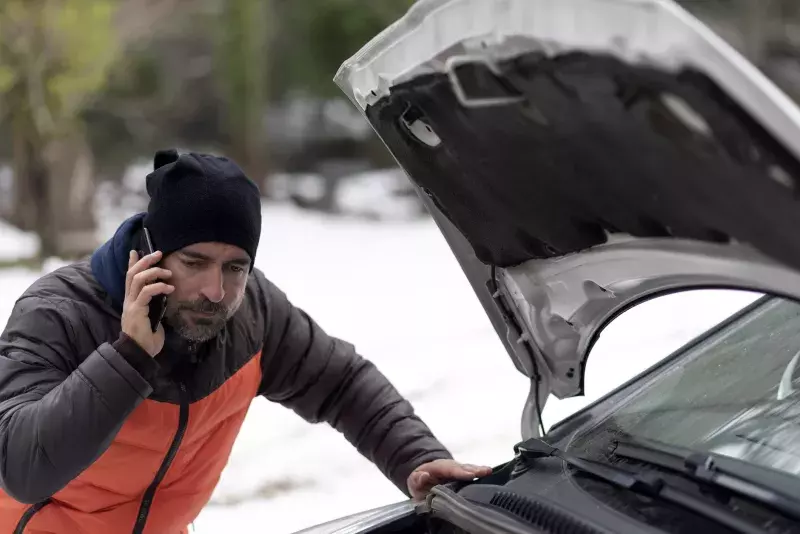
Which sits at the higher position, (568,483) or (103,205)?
(103,205)

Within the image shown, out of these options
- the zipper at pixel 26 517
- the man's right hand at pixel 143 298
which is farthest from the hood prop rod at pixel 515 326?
the zipper at pixel 26 517

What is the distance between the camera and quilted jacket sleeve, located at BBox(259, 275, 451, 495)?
82.2 inches

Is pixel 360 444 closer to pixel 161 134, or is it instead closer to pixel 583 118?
pixel 583 118

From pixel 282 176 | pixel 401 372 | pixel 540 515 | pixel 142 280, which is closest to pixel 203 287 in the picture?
pixel 142 280

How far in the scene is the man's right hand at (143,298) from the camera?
1.61m

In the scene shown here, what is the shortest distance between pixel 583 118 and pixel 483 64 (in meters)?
0.18

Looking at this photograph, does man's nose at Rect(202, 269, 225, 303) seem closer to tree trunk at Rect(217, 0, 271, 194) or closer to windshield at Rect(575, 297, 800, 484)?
windshield at Rect(575, 297, 800, 484)

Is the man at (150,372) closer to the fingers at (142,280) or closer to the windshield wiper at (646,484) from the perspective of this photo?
the fingers at (142,280)

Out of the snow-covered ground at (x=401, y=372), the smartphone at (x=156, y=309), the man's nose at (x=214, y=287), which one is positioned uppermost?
the snow-covered ground at (x=401, y=372)

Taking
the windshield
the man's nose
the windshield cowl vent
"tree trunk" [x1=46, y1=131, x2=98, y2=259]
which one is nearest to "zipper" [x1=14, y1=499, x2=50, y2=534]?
the man's nose

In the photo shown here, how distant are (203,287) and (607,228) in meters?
0.83

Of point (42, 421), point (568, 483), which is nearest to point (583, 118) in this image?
point (568, 483)

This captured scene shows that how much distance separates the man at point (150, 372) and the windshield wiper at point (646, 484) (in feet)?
0.52

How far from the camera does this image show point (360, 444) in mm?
2180
